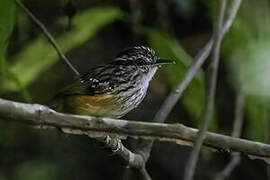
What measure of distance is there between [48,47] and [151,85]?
4.10 ft

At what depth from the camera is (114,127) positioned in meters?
2.44

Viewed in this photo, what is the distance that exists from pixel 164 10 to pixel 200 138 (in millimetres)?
3034

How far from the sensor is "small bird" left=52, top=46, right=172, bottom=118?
3.55 metres

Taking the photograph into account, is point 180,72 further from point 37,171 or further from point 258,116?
point 37,171

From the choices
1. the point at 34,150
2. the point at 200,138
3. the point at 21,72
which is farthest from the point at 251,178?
the point at 200,138

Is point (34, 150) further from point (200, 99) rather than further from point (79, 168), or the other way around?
point (200, 99)

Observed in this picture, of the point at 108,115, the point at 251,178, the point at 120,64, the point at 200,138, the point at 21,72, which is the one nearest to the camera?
the point at 200,138

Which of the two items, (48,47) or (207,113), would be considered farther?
(48,47)

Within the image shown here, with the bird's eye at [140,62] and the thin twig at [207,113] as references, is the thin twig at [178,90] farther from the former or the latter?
the thin twig at [207,113]

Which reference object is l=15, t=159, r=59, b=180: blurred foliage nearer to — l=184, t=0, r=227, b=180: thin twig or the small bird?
the small bird

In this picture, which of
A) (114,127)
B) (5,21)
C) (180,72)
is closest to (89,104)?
(5,21)

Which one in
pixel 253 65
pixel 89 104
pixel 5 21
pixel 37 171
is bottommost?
pixel 37 171

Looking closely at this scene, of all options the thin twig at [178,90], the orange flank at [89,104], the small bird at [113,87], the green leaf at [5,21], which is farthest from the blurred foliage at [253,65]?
the green leaf at [5,21]

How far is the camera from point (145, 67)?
153 inches
